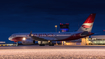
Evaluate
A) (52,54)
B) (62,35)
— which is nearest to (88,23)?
(62,35)

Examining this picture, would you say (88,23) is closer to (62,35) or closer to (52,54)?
(62,35)

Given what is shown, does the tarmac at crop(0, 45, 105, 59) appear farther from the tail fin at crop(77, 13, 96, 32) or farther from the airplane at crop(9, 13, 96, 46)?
the tail fin at crop(77, 13, 96, 32)

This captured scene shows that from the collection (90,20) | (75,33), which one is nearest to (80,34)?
(75,33)

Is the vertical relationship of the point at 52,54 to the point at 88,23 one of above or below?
below

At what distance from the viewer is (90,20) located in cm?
5509

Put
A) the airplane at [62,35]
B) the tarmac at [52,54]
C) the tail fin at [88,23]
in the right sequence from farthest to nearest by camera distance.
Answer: the tail fin at [88,23] → the airplane at [62,35] → the tarmac at [52,54]

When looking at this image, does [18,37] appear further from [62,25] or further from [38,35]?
[62,25]

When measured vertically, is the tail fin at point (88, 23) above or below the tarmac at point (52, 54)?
above

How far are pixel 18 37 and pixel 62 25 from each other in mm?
44544

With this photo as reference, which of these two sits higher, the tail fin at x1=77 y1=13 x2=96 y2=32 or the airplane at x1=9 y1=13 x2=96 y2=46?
the tail fin at x1=77 y1=13 x2=96 y2=32

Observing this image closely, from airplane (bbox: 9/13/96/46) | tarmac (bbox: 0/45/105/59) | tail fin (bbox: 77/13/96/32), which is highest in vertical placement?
tail fin (bbox: 77/13/96/32)

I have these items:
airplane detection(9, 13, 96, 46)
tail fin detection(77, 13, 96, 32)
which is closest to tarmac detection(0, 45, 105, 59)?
airplane detection(9, 13, 96, 46)

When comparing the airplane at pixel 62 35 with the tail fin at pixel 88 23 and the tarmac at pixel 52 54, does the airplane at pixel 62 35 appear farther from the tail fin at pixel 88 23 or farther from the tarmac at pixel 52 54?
the tarmac at pixel 52 54

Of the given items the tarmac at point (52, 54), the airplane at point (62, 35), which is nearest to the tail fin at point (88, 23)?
the airplane at point (62, 35)
